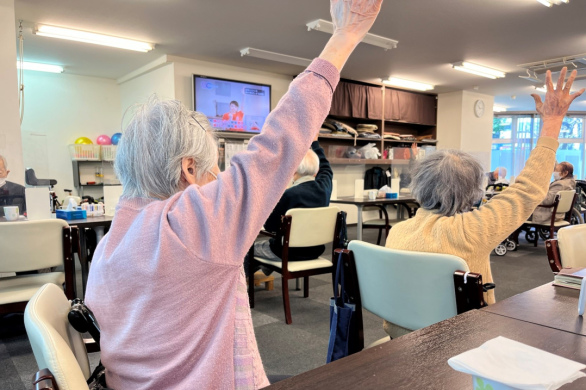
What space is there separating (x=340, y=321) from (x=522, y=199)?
29.1 inches

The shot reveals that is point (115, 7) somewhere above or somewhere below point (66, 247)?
above

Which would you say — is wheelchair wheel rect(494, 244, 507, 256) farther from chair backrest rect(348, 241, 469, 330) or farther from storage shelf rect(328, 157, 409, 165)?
chair backrest rect(348, 241, 469, 330)

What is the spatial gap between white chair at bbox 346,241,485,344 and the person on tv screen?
16.6 feet

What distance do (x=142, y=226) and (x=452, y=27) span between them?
4800mm

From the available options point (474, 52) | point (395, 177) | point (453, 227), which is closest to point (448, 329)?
point (453, 227)

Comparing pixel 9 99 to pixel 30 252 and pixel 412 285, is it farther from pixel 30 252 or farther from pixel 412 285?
pixel 412 285

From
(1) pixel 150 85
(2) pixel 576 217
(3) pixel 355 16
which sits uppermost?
(1) pixel 150 85

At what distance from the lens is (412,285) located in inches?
48.2

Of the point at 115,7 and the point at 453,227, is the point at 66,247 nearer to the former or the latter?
the point at 453,227

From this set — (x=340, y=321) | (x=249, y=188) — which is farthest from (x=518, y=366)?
(x=340, y=321)

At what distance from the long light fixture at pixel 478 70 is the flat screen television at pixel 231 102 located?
10.0 feet

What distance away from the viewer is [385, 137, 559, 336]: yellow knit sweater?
131 centimetres

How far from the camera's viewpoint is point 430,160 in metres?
1.53

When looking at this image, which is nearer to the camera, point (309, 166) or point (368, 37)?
point (309, 166)
